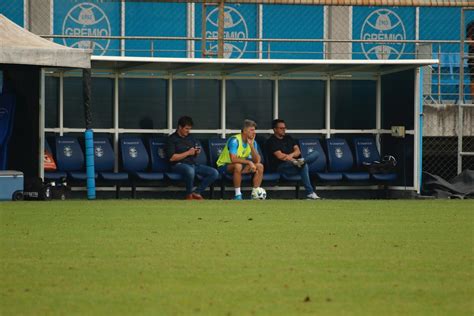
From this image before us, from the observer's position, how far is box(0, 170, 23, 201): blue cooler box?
59.3ft

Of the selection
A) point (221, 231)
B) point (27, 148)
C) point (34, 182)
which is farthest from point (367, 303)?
point (27, 148)

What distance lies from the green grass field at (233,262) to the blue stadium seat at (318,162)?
539 centimetres

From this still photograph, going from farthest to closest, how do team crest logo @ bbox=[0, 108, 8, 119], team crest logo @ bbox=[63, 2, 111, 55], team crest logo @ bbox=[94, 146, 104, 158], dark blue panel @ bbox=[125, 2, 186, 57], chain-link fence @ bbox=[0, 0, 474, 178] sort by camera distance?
dark blue panel @ bbox=[125, 2, 186, 57]
team crest logo @ bbox=[63, 2, 111, 55]
chain-link fence @ bbox=[0, 0, 474, 178]
team crest logo @ bbox=[94, 146, 104, 158]
team crest logo @ bbox=[0, 108, 8, 119]

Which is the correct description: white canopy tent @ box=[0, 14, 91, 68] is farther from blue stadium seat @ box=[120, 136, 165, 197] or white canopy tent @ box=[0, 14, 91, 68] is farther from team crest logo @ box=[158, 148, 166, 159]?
team crest logo @ box=[158, 148, 166, 159]

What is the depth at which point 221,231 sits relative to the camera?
12.6 metres

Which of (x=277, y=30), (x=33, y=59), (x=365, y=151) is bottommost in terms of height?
(x=365, y=151)

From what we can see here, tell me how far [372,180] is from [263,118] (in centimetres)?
225

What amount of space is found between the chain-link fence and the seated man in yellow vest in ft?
12.5

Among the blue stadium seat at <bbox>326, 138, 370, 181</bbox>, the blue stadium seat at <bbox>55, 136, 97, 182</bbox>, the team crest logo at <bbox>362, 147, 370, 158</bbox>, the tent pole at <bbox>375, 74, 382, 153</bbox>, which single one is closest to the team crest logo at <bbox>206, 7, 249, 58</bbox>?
the tent pole at <bbox>375, 74, 382, 153</bbox>

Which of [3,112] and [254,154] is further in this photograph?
[254,154]

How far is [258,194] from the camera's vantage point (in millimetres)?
20062

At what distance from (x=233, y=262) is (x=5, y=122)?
34.6 feet

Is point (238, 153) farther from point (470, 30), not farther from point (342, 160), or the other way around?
point (470, 30)

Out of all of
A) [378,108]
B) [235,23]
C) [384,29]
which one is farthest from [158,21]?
[378,108]
